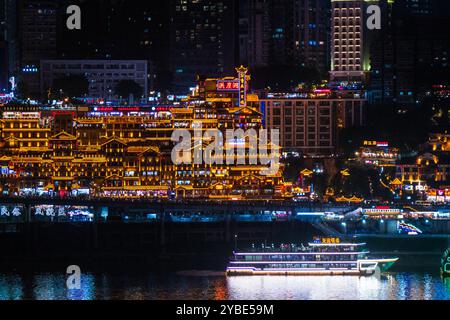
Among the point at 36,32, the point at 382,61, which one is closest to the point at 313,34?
the point at 382,61

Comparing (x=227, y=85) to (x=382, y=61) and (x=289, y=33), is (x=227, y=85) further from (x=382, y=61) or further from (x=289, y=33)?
(x=289, y=33)

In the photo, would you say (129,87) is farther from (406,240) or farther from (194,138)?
(406,240)

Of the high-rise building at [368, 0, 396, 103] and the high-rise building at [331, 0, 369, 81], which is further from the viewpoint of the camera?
the high-rise building at [368, 0, 396, 103]

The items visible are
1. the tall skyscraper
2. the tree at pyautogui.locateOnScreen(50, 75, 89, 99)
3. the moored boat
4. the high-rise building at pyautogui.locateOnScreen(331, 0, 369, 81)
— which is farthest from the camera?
the high-rise building at pyautogui.locateOnScreen(331, 0, 369, 81)

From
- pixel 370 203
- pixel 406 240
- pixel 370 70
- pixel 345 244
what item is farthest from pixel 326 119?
pixel 345 244

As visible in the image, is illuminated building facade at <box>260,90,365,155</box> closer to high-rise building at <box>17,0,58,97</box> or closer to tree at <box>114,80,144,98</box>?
tree at <box>114,80,144,98</box>

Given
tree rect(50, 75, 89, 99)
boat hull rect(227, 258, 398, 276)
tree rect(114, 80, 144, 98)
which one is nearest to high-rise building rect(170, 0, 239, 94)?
tree rect(114, 80, 144, 98)

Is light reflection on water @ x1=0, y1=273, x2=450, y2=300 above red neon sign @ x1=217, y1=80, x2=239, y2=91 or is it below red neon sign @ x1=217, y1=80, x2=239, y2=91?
below
